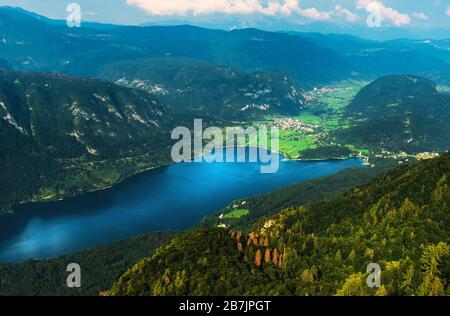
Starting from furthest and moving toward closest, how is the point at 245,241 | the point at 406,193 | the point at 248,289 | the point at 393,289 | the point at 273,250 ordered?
the point at 406,193 → the point at 245,241 → the point at 273,250 → the point at 248,289 → the point at 393,289

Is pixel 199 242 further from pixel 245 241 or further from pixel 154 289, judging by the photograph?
pixel 154 289
